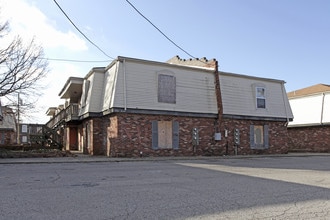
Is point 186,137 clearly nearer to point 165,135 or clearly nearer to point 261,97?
point 165,135

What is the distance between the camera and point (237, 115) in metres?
24.2

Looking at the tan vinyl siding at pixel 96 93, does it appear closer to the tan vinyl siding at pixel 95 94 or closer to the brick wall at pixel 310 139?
the tan vinyl siding at pixel 95 94

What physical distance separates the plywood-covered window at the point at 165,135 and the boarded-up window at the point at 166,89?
1454 mm

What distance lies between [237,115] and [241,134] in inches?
58.1

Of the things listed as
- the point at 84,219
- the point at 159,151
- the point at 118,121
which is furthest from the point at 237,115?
the point at 84,219

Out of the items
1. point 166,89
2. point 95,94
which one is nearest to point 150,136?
point 166,89

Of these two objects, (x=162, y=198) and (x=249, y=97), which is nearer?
(x=162, y=198)

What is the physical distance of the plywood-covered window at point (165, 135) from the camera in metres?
21.0

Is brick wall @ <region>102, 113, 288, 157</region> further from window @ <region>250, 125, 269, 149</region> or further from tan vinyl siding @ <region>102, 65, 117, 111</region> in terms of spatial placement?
tan vinyl siding @ <region>102, 65, 117, 111</region>

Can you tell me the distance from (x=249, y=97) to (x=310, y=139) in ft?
33.4

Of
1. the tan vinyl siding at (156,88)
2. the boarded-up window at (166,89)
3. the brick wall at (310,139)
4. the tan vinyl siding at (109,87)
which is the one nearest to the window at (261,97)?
the tan vinyl siding at (156,88)

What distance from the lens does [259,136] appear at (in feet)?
85.1

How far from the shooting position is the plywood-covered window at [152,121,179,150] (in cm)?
2097

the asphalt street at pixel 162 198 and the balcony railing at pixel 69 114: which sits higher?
the balcony railing at pixel 69 114
